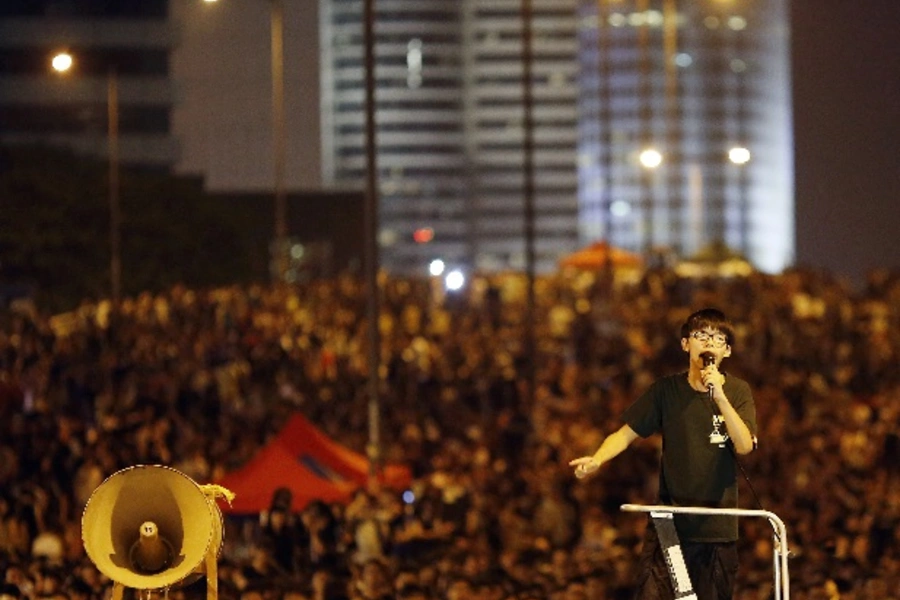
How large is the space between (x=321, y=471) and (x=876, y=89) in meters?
17.0

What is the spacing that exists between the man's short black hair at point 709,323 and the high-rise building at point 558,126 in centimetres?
10538

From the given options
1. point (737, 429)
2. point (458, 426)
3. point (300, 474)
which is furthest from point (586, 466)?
point (458, 426)

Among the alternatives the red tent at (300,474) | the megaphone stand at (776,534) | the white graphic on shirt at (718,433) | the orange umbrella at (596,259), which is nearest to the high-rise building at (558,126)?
the orange umbrella at (596,259)

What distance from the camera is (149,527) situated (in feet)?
33.9

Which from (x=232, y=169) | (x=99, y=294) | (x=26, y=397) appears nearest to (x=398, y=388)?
(x=26, y=397)

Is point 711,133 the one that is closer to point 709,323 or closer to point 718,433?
point 718,433

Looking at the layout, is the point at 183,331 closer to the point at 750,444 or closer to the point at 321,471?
the point at 321,471

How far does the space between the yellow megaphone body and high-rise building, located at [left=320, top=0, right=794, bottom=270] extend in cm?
10550

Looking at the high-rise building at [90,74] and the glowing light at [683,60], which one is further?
the glowing light at [683,60]

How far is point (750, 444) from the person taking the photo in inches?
406

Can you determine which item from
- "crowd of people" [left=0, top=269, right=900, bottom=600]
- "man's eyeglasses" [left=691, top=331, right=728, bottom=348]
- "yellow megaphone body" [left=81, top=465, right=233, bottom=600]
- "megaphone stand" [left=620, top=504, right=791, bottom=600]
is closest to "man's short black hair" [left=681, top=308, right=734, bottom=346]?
"man's eyeglasses" [left=691, top=331, right=728, bottom=348]

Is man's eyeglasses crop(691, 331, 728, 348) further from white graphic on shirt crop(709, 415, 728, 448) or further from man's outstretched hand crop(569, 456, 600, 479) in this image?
man's outstretched hand crop(569, 456, 600, 479)

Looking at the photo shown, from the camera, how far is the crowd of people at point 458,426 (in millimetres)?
16734

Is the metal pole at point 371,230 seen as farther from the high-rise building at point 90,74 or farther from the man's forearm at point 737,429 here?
the high-rise building at point 90,74
